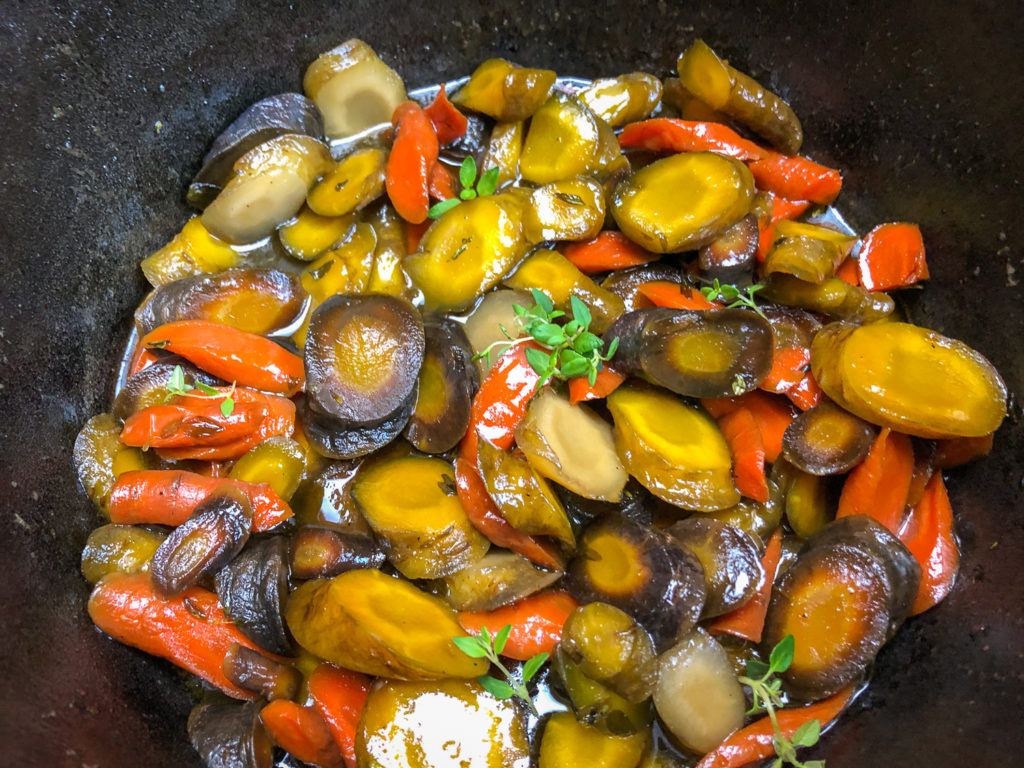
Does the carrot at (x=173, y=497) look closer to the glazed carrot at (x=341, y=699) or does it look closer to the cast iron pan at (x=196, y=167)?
the cast iron pan at (x=196, y=167)

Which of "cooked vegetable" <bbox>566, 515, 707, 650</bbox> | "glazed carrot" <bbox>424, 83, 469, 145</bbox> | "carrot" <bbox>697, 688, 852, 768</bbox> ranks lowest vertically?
"carrot" <bbox>697, 688, 852, 768</bbox>

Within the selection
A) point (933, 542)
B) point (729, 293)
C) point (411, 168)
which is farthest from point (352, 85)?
point (933, 542)

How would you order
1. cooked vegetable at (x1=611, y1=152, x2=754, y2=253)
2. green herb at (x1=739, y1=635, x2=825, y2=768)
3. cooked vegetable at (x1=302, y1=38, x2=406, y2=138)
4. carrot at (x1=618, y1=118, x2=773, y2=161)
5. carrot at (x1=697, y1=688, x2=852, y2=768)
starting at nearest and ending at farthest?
green herb at (x1=739, y1=635, x2=825, y2=768)
carrot at (x1=697, y1=688, x2=852, y2=768)
cooked vegetable at (x1=611, y1=152, x2=754, y2=253)
carrot at (x1=618, y1=118, x2=773, y2=161)
cooked vegetable at (x1=302, y1=38, x2=406, y2=138)

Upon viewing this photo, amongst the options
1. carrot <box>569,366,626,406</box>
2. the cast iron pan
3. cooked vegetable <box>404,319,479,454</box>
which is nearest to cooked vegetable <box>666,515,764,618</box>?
carrot <box>569,366,626,406</box>

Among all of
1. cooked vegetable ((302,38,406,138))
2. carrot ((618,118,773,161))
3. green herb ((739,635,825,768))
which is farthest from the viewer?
cooked vegetable ((302,38,406,138))

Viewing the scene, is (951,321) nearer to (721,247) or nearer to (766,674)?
(721,247)

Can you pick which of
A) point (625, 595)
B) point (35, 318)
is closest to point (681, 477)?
point (625, 595)

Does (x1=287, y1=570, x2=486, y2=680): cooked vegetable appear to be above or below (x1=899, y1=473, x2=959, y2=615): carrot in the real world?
above

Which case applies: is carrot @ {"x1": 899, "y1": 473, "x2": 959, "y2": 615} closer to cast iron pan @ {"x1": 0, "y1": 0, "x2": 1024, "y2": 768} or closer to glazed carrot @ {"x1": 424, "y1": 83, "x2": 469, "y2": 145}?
cast iron pan @ {"x1": 0, "y1": 0, "x2": 1024, "y2": 768}
